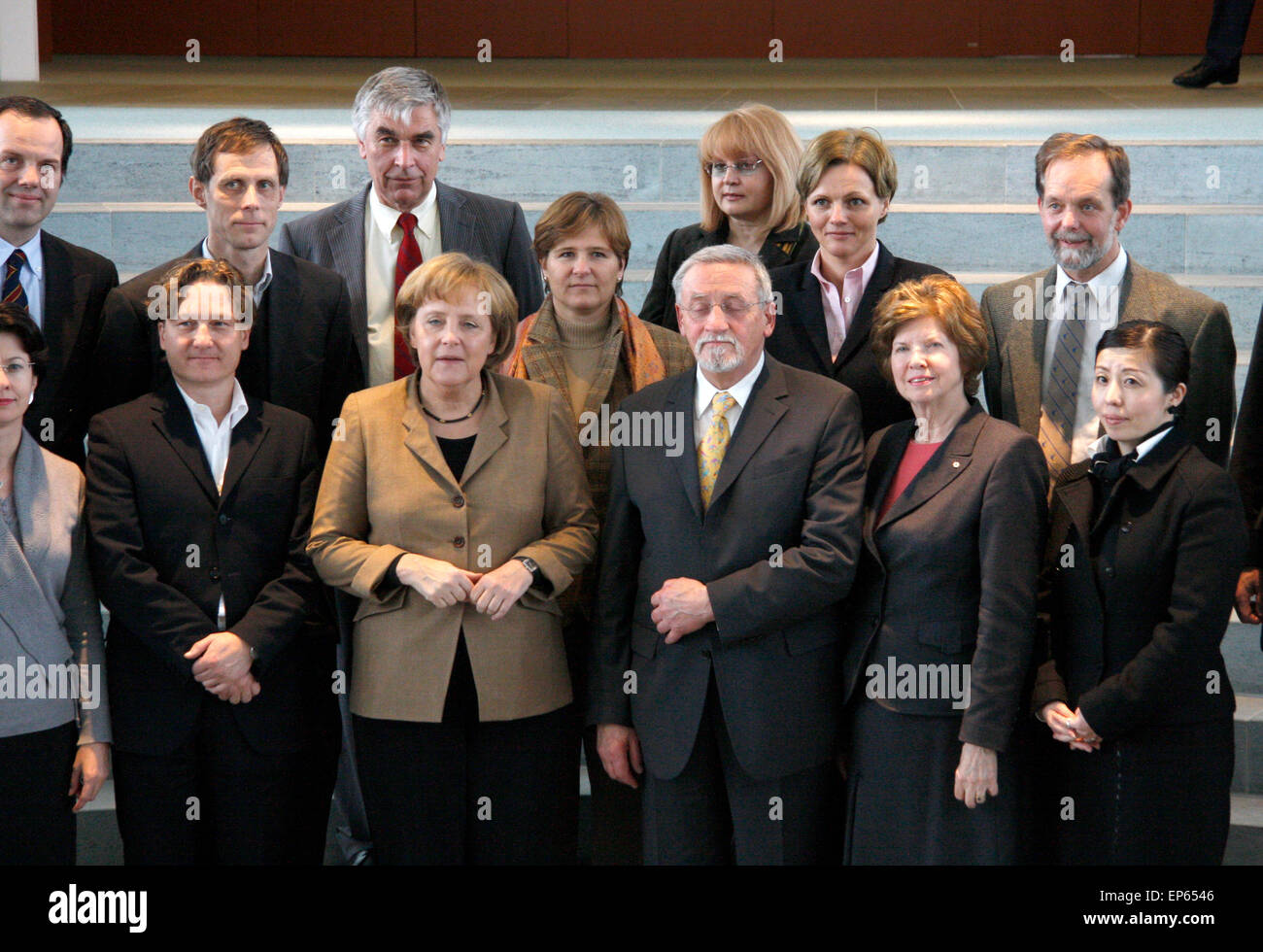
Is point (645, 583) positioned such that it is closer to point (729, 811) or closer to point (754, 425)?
point (754, 425)

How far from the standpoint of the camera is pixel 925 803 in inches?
118

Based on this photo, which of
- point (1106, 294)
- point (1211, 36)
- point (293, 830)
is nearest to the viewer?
point (293, 830)

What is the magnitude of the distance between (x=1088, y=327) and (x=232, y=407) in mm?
2053

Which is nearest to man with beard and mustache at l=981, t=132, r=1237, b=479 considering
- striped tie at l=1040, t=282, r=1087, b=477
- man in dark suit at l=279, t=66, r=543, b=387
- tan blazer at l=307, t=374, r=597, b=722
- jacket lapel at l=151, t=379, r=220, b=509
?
striped tie at l=1040, t=282, r=1087, b=477

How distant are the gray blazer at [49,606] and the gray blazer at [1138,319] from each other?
211 centimetres

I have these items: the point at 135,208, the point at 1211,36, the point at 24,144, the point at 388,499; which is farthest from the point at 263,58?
the point at 388,499

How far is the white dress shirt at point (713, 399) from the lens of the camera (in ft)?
10.3

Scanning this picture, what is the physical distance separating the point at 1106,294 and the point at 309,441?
1.95m

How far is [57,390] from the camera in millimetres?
3342

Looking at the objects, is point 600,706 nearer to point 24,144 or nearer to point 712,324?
point 712,324

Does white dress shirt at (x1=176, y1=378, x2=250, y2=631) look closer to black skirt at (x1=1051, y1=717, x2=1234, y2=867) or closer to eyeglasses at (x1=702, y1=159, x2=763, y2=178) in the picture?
eyeglasses at (x1=702, y1=159, x2=763, y2=178)

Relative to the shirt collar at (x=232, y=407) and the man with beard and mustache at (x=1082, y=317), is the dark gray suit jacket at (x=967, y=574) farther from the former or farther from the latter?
the shirt collar at (x=232, y=407)
